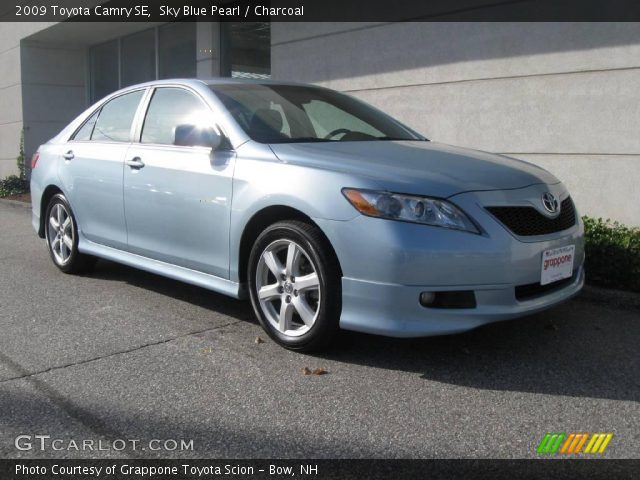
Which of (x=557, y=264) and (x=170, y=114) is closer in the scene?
(x=557, y=264)

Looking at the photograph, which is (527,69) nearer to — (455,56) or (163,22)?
(455,56)

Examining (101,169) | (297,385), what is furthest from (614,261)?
(101,169)

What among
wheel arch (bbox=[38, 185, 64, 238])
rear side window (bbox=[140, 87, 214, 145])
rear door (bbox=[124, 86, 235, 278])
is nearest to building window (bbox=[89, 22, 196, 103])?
wheel arch (bbox=[38, 185, 64, 238])

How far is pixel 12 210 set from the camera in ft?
39.8

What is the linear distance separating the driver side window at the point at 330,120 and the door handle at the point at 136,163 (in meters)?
1.23

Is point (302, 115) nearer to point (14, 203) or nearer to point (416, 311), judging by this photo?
point (416, 311)

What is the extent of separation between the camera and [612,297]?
5109mm

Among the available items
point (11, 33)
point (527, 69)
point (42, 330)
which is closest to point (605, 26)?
point (527, 69)

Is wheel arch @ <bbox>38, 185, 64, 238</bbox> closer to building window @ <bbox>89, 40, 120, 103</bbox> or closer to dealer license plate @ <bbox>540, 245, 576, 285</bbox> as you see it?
dealer license plate @ <bbox>540, 245, 576, 285</bbox>

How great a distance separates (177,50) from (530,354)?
10.4 meters

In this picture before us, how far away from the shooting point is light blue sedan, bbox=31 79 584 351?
3.48m

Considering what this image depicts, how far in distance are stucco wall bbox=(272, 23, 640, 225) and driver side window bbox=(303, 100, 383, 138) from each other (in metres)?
2.79

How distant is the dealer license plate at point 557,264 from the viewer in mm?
3701

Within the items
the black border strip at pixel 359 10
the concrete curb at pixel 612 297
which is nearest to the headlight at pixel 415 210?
the concrete curb at pixel 612 297
